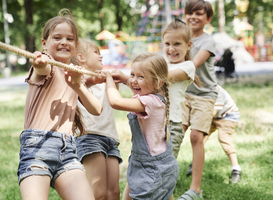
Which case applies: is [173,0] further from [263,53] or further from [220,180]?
[220,180]

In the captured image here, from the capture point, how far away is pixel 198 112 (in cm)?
308

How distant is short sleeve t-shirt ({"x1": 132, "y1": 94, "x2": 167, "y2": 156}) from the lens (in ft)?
6.68

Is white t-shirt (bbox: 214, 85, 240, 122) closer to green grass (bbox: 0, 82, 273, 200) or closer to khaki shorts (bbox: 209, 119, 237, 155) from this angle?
khaki shorts (bbox: 209, 119, 237, 155)

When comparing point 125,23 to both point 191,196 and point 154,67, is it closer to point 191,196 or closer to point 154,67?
point 191,196

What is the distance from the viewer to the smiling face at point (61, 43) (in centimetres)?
204

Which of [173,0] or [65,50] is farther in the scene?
[173,0]

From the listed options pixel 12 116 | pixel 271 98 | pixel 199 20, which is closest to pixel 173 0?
pixel 271 98

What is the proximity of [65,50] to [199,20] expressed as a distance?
1652 millimetres

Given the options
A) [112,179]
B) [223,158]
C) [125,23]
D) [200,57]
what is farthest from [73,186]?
[125,23]

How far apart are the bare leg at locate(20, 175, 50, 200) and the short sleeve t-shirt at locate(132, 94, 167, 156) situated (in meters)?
0.68

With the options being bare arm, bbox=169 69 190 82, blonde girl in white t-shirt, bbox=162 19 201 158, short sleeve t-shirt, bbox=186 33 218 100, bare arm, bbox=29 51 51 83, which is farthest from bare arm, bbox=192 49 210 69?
bare arm, bbox=29 51 51 83

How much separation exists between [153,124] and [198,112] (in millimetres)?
1130

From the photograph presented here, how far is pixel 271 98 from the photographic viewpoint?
7703 millimetres

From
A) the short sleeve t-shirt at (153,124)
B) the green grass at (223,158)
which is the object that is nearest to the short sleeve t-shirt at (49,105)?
the short sleeve t-shirt at (153,124)
